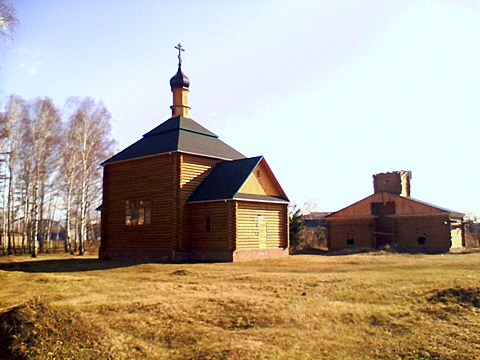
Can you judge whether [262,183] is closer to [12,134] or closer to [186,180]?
[186,180]

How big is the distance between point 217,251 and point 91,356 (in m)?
15.4

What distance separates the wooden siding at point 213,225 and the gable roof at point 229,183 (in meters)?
0.40

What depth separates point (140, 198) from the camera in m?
26.1

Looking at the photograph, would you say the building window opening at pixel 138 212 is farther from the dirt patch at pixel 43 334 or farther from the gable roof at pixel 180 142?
the dirt patch at pixel 43 334

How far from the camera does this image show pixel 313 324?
8883 millimetres

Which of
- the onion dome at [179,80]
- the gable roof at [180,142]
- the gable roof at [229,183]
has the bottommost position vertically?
the gable roof at [229,183]

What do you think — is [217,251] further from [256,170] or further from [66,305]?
[66,305]

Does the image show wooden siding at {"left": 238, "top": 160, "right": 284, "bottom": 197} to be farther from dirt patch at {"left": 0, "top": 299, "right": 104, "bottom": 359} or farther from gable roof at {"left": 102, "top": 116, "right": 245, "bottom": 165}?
dirt patch at {"left": 0, "top": 299, "right": 104, "bottom": 359}

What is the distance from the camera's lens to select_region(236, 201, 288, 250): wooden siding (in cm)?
2325

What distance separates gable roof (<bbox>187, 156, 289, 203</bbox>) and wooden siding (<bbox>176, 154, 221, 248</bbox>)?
0.31 m

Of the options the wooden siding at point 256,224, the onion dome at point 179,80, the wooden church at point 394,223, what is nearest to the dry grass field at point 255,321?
the wooden siding at point 256,224

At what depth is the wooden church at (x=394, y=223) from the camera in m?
30.9

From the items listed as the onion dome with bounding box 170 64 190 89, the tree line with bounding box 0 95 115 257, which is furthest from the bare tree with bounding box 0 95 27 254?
the onion dome with bounding box 170 64 190 89

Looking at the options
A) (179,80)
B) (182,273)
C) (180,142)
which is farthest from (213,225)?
(179,80)
